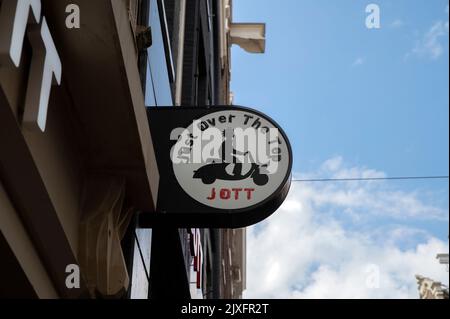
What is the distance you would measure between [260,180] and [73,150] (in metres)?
1.94

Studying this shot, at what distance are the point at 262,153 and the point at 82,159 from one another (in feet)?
6.10

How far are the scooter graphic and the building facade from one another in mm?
609

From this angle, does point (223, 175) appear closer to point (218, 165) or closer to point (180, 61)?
point (218, 165)

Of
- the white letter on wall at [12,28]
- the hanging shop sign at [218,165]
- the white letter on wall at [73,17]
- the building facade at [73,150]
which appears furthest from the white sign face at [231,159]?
the white letter on wall at [12,28]

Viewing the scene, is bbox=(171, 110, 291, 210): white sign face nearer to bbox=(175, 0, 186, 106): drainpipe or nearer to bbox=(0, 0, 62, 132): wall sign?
bbox=(0, 0, 62, 132): wall sign

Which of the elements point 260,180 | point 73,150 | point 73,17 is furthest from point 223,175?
point 73,17

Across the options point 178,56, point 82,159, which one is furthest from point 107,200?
point 178,56

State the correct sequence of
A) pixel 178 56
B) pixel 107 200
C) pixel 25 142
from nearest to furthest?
pixel 25 142 → pixel 107 200 → pixel 178 56

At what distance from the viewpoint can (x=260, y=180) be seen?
7.01 m

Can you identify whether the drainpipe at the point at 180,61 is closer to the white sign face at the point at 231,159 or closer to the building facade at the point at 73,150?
the building facade at the point at 73,150

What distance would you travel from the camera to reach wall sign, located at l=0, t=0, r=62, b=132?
3.77 metres

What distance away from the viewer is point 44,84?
441 centimetres

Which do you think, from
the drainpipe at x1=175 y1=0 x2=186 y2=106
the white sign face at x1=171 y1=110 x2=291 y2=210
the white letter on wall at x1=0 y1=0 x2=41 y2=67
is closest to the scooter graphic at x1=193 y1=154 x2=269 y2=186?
the white sign face at x1=171 y1=110 x2=291 y2=210
